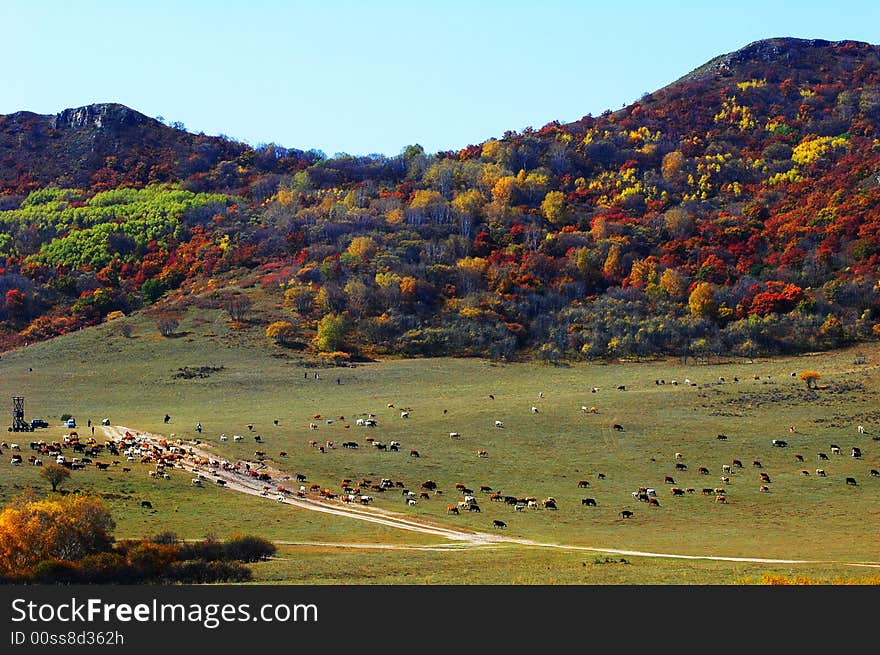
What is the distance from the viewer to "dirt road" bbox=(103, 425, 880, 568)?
158 feet

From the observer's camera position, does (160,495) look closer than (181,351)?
Yes

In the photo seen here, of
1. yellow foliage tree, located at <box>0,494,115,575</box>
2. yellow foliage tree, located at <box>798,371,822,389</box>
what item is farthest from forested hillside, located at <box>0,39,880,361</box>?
yellow foliage tree, located at <box>0,494,115,575</box>

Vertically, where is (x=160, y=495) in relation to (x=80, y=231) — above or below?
below

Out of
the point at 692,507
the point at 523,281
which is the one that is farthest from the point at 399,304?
the point at 692,507

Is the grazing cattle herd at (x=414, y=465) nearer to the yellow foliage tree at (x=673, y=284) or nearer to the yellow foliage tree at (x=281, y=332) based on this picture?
the yellow foliage tree at (x=281, y=332)

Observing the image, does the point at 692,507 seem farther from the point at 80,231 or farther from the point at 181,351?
the point at 80,231

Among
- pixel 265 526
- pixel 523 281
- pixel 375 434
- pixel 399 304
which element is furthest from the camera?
pixel 523 281

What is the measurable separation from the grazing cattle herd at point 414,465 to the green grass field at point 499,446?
51 cm

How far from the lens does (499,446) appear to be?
3241 inches

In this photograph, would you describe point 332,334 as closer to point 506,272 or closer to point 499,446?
point 506,272

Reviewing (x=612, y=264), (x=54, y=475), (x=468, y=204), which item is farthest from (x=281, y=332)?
(x=54, y=475)

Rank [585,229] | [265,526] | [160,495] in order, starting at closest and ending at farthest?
1. [265,526]
2. [160,495]
3. [585,229]

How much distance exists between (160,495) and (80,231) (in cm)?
14646

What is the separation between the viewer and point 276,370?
124 m
